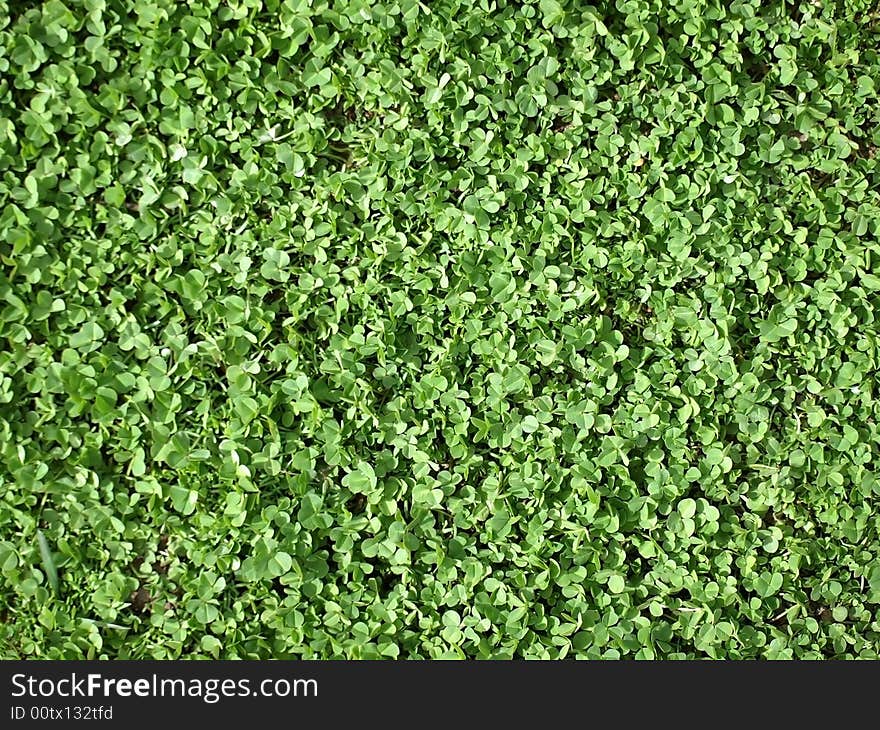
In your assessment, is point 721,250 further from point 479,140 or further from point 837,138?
point 479,140

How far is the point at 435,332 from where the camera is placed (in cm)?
188

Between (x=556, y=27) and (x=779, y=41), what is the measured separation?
622 mm

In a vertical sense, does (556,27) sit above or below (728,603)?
above

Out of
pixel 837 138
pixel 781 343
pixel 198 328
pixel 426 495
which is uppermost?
pixel 837 138

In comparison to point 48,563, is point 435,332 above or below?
above

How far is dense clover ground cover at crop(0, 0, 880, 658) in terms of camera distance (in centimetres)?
179

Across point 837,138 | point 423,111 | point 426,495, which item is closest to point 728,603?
point 426,495

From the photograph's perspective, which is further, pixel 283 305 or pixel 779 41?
pixel 779 41

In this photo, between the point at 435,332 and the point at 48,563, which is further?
the point at 435,332

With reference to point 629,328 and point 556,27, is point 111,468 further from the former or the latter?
point 556,27

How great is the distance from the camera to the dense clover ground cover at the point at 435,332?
1.79 meters

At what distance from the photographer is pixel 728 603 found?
6.19 ft

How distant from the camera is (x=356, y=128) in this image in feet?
6.19

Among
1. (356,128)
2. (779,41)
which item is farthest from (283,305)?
(779,41)
